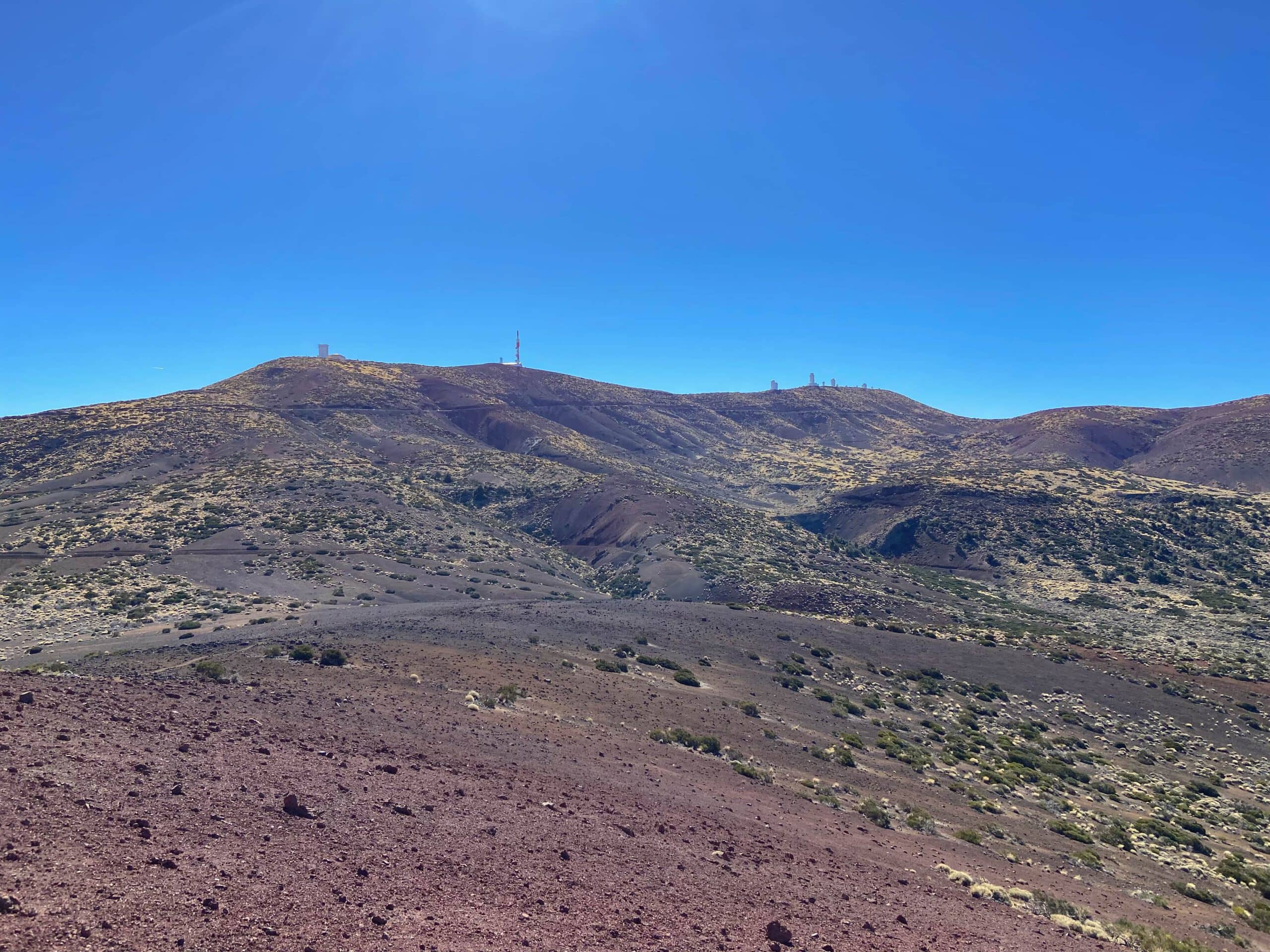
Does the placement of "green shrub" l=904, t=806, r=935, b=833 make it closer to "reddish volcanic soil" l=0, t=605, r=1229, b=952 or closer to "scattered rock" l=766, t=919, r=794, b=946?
"reddish volcanic soil" l=0, t=605, r=1229, b=952

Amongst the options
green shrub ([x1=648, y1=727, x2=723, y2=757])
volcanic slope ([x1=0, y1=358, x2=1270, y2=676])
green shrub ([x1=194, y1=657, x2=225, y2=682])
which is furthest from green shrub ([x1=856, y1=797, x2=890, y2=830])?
volcanic slope ([x1=0, y1=358, x2=1270, y2=676])

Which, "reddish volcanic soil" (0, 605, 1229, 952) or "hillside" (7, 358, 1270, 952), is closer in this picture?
"reddish volcanic soil" (0, 605, 1229, 952)

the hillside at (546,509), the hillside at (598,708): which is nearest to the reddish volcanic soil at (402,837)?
the hillside at (598,708)

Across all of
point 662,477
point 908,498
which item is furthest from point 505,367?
point 908,498

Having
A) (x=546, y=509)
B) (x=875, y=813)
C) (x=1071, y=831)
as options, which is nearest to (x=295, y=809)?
(x=875, y=813)

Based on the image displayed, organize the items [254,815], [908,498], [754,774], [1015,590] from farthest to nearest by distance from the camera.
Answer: [908,498]
[1015,590]
[754,774]
[254,815]

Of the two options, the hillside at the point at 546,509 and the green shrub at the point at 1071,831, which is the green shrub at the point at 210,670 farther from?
the green shrub at the point at 1071,831

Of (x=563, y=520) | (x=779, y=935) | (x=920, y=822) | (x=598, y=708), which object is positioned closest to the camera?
(x=779, y=935)

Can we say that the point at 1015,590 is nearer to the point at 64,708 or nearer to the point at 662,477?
the point at 662,477

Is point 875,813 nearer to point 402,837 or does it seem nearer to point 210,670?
point 402,837
